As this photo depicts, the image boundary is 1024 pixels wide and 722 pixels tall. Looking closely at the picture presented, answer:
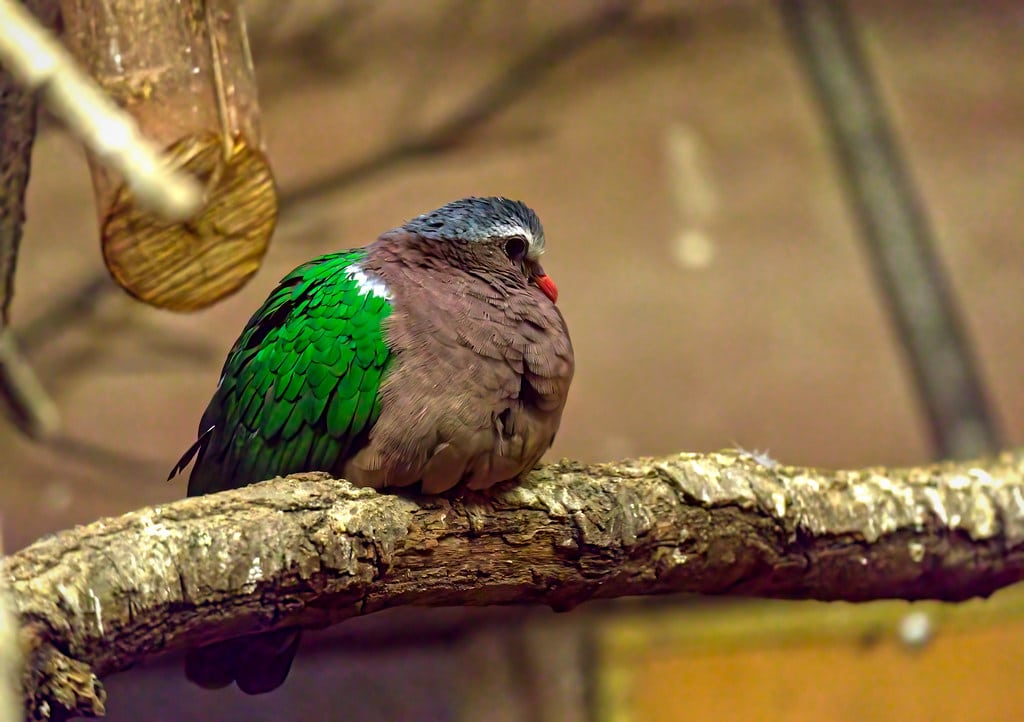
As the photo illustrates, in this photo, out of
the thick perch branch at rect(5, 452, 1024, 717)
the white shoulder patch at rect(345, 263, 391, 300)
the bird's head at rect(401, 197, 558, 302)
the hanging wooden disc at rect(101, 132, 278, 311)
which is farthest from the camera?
the bird's head at rect(401, 197, 558, 302)

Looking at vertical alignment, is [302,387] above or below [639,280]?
below

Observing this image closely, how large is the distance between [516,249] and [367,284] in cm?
37

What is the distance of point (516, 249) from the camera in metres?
2.24

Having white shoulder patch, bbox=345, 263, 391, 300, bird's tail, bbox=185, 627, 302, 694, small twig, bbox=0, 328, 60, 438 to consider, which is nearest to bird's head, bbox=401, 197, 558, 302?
white shoulder patch, bbox=345, 263, 391, 300

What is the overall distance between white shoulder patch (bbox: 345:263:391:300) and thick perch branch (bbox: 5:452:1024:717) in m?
0.36

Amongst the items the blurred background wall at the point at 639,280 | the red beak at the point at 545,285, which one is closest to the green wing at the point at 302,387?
the red beak at the point at 545,285

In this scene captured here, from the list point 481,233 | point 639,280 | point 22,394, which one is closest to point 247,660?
point 481,233

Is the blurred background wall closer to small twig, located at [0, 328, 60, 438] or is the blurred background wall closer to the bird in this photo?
small twig, located at [0, 328, 60, 438]

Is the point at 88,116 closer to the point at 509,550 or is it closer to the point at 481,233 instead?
the point at 509,550

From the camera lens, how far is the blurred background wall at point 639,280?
3738 mm

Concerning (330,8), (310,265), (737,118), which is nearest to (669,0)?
(737,118)

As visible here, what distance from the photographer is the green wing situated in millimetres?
1932

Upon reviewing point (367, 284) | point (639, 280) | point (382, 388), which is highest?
point (639, 280)

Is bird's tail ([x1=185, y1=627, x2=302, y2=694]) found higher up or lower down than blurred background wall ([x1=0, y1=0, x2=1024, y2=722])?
lower down
